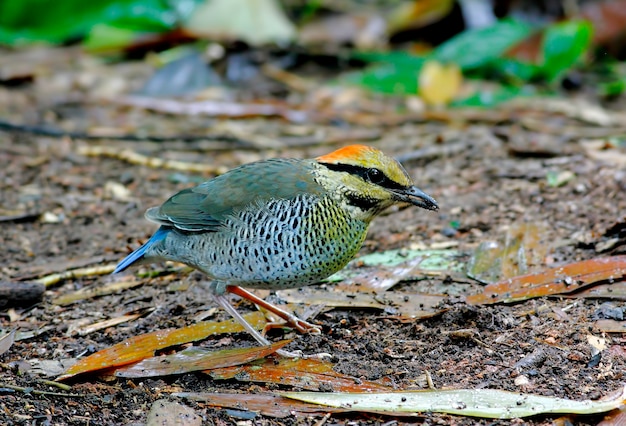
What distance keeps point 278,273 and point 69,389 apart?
1.19m

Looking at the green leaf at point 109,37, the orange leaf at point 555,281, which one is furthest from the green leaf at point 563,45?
the green leaf at point 109,37

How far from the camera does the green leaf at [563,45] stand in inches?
354

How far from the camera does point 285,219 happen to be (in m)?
4.40

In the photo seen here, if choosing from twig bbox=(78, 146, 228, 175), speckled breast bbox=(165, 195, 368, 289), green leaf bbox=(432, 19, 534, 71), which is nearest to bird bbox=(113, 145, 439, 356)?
speckled breast bbox=(165, 195, 368, 289)

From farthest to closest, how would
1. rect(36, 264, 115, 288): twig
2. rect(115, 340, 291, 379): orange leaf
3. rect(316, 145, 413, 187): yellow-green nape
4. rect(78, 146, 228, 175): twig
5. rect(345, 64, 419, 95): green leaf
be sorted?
rect(345, 64, 419, 95): green leaf, rect(78, 146, 228, 175): twig, rect(36, 264, 115, 288): twig, rect(316, 145, 413, 187): yellow-green nape, rect(115, 340, 291, 379): orange leaf

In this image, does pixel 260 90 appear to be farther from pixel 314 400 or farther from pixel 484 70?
pixel 314 400

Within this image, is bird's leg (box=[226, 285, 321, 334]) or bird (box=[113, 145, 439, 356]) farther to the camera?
bird's leg (box=[226, 285, 321, 334])

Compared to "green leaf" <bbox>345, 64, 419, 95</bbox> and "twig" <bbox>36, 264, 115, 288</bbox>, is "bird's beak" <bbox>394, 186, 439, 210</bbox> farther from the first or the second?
"green leaf" <bbox>345, 64, 419, 95</bbox>

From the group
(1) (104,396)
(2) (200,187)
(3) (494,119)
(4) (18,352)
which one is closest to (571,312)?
(2) (200,187)

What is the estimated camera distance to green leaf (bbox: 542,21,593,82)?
354 inches

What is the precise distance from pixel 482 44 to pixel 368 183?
564cm

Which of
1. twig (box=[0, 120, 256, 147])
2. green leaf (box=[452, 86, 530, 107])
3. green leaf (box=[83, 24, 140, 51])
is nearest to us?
twig (box=[0, 120, 256, 147])

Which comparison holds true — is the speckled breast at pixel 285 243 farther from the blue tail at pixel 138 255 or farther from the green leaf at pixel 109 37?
the green leaf at pixel 109 37

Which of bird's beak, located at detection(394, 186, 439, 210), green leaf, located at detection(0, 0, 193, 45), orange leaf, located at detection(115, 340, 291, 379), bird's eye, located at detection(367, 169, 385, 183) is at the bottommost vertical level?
orange leaf, located at detection(115, 340, 291, 379)
